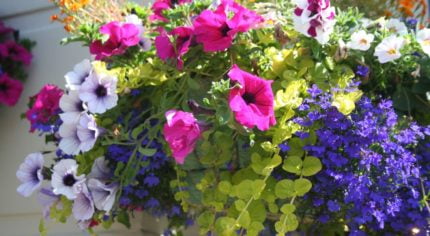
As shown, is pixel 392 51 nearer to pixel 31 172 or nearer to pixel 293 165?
pixel 293 165

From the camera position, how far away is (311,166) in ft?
5.27

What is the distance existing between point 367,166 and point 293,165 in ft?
0.59

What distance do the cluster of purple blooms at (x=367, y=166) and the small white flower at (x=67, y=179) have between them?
0.69 meters

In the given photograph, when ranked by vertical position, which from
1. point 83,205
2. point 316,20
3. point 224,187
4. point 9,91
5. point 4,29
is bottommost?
point 9,91

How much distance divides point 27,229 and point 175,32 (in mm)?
1539

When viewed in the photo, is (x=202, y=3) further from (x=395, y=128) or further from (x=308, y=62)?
(x=395, y=128)

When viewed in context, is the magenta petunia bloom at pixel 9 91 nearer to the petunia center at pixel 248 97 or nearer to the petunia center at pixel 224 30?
the petunia center at pixel 224 30

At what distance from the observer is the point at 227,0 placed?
5.84ft

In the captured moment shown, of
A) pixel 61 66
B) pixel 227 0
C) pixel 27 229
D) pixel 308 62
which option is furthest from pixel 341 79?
pixel 27 229

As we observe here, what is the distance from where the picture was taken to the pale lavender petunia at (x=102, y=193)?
6.21 feet

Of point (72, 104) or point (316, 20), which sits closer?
point (316, 20)

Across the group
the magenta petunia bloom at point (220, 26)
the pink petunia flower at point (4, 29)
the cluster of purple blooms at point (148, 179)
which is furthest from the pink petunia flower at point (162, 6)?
the pink petunia flower at point (4, 29)

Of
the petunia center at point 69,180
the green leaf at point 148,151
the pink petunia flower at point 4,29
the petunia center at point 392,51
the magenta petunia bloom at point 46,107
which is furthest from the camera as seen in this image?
the pink petunia flower at point 4,29

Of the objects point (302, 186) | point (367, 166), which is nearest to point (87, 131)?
point (302, 186)
